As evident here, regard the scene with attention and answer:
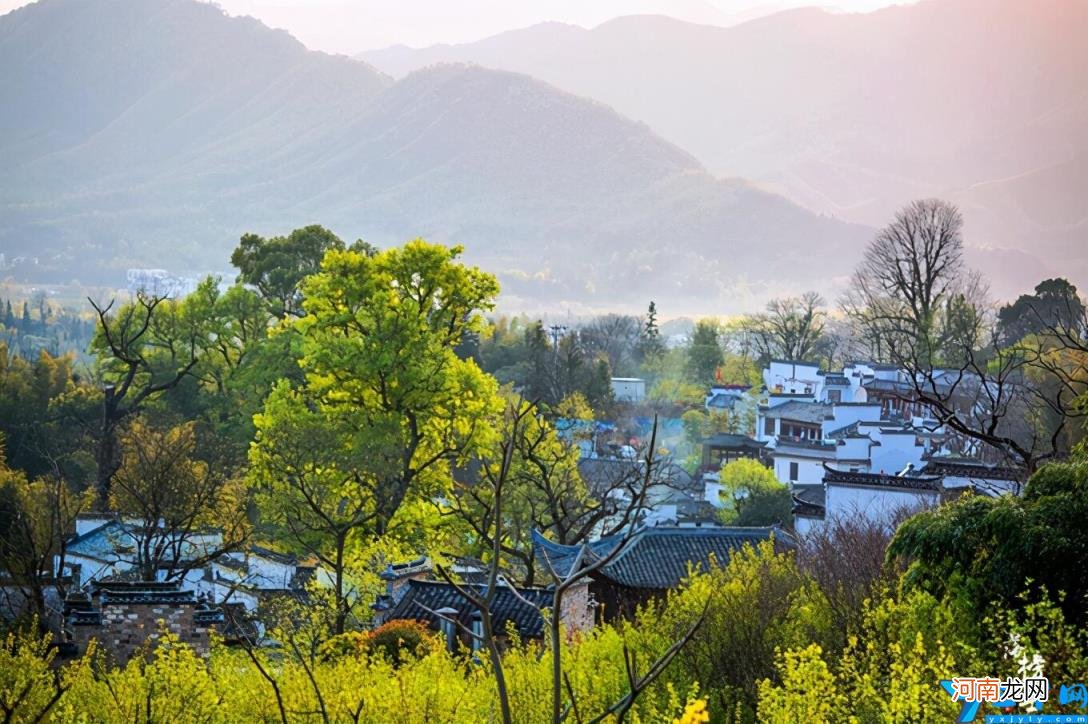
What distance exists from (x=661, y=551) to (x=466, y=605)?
7025 millimetres

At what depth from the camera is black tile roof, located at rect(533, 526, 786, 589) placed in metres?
27.0

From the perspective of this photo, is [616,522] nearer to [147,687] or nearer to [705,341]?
[147,687]

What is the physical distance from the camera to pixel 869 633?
1528 centimetres

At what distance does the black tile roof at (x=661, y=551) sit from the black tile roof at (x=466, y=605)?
10.5ft

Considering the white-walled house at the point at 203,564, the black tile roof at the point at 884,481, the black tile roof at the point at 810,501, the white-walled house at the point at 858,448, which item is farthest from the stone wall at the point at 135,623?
the black tile roof at the point at 810,501

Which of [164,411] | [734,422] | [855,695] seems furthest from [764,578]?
[734,422]

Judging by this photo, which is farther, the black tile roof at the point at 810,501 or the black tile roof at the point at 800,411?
the black tile roof at the point at 800,411

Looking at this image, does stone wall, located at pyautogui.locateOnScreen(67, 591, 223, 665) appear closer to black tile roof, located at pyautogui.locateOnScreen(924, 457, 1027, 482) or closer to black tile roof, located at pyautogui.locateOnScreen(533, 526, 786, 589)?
black tile roof, located at pyautogui.locateOnScreen(533, 526, 786, 589)

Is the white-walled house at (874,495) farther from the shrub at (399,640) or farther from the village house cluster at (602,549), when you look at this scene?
the shrub at (399,640)

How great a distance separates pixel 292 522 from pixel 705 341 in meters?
55.6

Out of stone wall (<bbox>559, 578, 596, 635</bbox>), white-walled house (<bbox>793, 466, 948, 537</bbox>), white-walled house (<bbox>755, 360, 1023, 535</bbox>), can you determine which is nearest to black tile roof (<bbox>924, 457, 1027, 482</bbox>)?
white-walled house (<bbox>755, 360, 1023, 535</bbox>)

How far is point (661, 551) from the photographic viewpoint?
28.3 meters

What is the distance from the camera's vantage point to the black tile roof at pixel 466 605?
2112 centimetres

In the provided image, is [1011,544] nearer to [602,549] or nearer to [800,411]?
[602,549]
